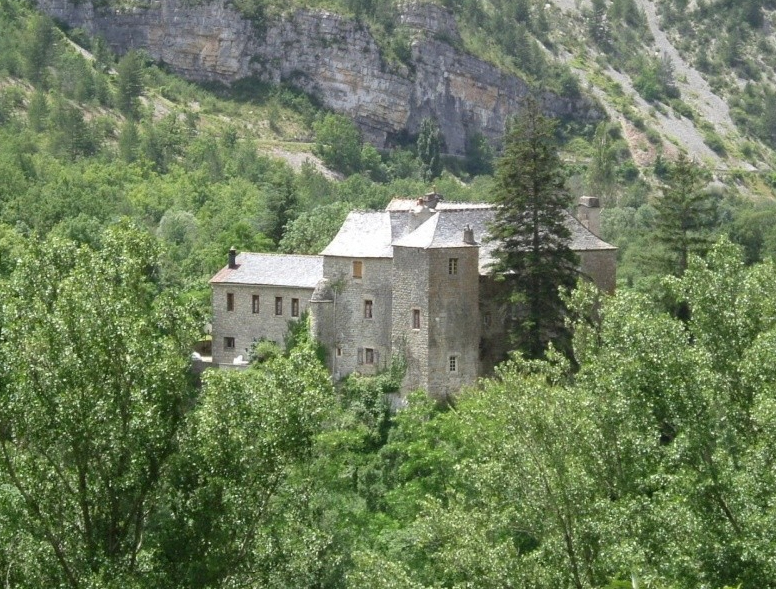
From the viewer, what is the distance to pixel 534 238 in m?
46.1

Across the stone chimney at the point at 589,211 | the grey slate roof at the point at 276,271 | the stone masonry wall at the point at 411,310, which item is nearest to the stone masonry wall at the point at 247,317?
the grey slate roof at the point at 276,271

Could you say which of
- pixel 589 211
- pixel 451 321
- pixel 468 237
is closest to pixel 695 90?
pixel 589 211

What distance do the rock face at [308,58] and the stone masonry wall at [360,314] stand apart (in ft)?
→ 317

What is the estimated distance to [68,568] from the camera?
27.0 m

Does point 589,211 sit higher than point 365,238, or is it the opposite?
point 589,211

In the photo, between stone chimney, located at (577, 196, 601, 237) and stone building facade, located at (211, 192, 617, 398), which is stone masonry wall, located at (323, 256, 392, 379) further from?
stone chimney, located at (577, 196, 601, 237)

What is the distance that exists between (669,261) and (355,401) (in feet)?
45.3

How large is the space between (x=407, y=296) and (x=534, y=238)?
4.39 metres

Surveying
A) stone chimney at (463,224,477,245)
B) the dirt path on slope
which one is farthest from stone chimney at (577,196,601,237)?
the dirt path on slope

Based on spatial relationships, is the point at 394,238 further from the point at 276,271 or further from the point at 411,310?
the point at 276,271

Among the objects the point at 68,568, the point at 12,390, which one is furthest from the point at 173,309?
the point at 68,568

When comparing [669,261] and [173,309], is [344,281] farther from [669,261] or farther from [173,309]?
[173,309]

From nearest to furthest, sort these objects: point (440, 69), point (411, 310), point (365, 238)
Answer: point (411, 310) → point (365, 238) → point (440, 69)

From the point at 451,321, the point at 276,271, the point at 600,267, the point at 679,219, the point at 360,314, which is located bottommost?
the point at 360,314
